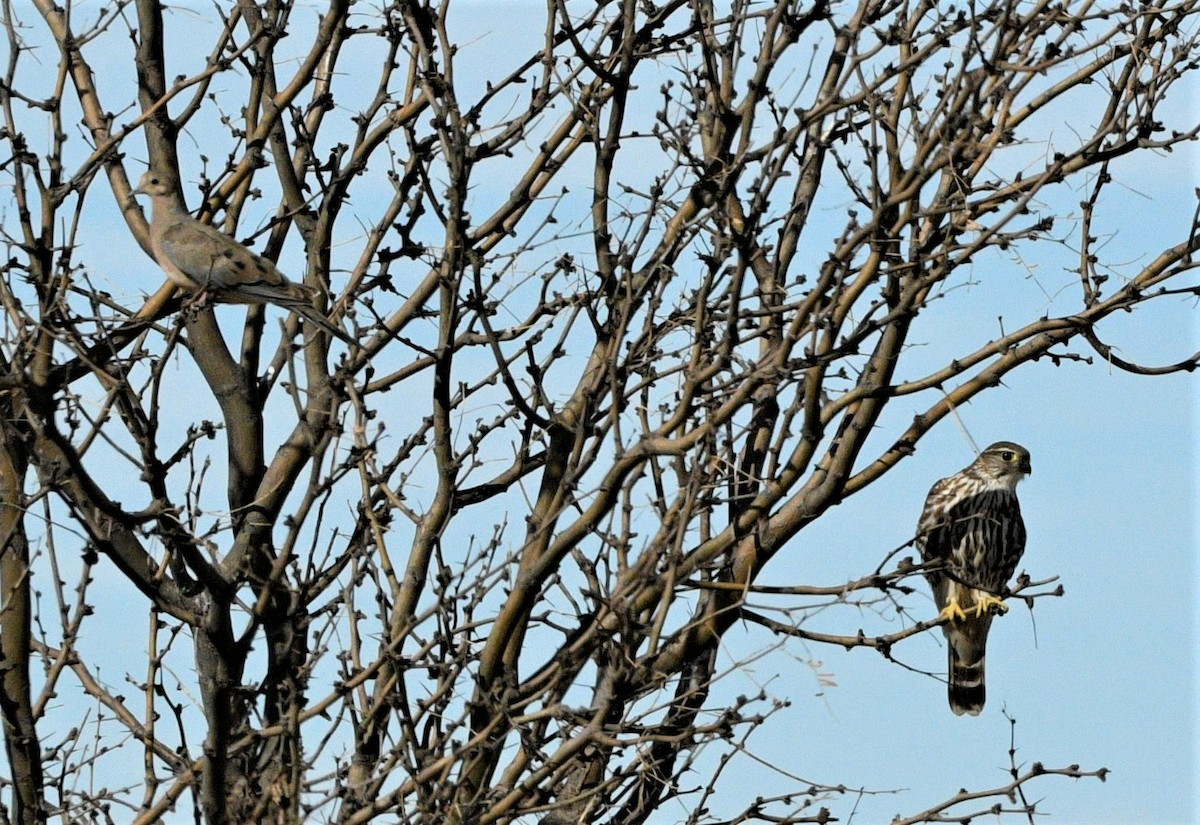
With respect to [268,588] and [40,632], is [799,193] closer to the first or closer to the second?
[268,588]

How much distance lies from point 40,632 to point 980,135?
4.27 m

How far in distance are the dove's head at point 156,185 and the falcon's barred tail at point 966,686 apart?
4886 millimetres

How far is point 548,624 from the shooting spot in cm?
568

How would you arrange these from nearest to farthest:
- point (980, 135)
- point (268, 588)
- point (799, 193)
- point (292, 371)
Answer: point (292, 371), point (268, 588), point (980, 135), point (799, 193)

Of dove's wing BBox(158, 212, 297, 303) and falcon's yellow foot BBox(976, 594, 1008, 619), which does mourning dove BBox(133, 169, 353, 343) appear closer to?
dove's wing BBox(158, 212, 297, 303)

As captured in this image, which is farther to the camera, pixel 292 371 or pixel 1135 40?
pixel 1135 40

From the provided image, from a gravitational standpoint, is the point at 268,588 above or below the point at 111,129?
below

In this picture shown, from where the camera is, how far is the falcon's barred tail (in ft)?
28.5

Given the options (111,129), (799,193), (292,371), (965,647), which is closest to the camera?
(292,371)

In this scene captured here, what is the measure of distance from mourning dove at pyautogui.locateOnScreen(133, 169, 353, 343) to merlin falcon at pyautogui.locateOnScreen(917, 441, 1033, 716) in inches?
148

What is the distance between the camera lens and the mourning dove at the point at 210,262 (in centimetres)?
636

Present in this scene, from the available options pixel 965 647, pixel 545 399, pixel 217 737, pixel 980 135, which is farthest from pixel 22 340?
pixel 965 647

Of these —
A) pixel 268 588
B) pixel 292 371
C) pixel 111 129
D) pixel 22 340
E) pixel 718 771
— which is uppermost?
pixel 111 129

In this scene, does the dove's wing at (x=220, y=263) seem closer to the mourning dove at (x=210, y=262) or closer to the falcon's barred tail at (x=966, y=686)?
the mourning dove at (x=210, y=262)
